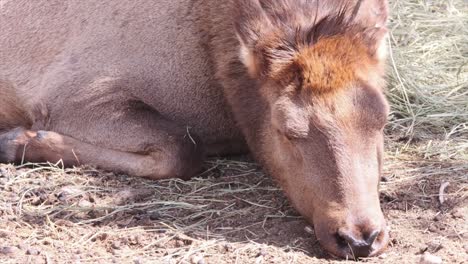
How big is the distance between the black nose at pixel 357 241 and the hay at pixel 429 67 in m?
2.17

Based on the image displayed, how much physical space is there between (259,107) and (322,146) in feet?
2.48

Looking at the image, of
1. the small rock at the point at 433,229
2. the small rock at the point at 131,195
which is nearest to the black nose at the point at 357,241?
the small rock at the point at 433,229

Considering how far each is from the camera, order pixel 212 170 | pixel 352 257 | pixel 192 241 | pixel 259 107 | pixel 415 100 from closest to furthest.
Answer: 1. pixel 352 257
2. pixel 192 241
3. pixel 259 107
4. pixel 212 170
5. pixel 415 100

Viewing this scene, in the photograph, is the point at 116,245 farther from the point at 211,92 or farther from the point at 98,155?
the point at 211,92

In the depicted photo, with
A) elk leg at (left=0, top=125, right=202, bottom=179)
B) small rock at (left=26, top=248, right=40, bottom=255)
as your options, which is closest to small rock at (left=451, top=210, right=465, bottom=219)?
elk leg at (left=0, top=125, right=202, bottom=179)

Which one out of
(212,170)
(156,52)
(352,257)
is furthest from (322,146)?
(156,52)

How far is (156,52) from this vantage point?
576 cm

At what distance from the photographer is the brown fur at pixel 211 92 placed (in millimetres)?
Answer: 4465

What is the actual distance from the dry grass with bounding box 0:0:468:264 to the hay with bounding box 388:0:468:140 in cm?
3

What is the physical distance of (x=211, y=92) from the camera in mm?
5727

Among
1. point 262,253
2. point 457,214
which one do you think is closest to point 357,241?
point 262,253

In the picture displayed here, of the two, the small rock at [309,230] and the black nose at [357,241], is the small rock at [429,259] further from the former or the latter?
the small rock at [309,230]

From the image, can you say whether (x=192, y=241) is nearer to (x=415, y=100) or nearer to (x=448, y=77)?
(x=415, y=100)

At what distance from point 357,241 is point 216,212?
3.45 ft
